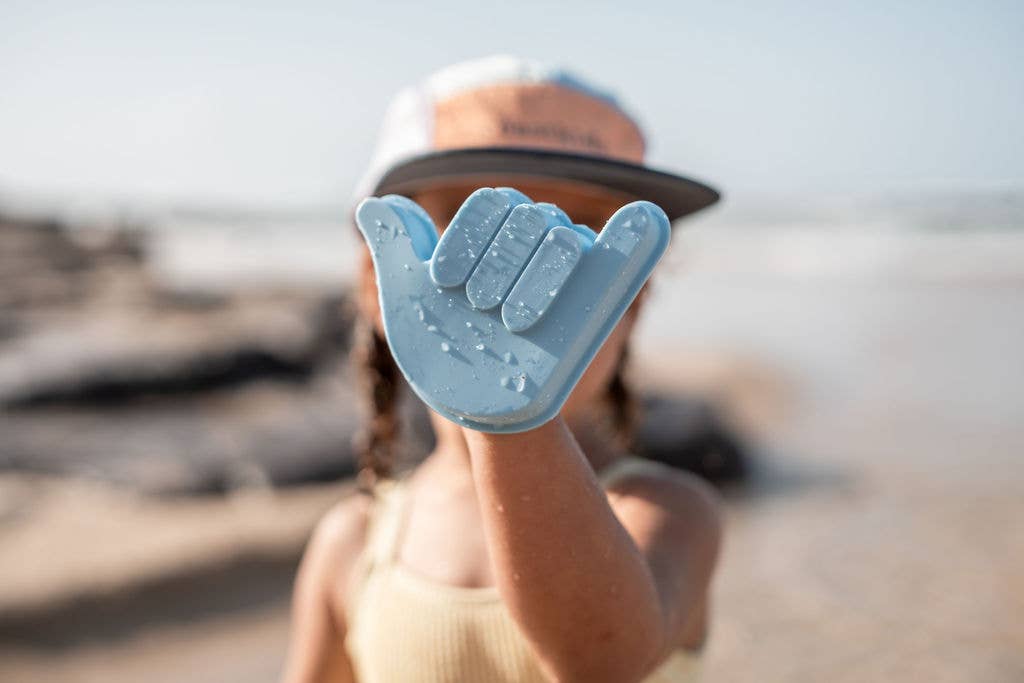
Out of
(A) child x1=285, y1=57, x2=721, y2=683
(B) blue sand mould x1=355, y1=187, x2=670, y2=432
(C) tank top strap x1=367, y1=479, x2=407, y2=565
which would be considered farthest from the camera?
(C) tank top strap x1=367, y1=479, x2=407, y2=565

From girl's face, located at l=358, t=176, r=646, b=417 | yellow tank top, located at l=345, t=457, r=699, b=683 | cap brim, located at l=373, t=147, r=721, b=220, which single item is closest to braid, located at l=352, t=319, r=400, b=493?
yellow tank top, located at l=345, t=457, r=699, b=683

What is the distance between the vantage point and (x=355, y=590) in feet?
5.14

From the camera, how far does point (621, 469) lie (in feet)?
4.84

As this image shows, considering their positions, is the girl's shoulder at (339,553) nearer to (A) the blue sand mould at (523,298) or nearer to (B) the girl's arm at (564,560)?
(B) the girl's arm at (564,560)

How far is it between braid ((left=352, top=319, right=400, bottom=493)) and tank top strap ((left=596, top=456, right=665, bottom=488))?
637 mm

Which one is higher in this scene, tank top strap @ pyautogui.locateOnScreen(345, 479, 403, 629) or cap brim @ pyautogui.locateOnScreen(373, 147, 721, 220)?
cap brim @ pyautogui.locateOnScreen(373, 147, 721, 220)

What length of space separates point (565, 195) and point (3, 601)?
3.30m

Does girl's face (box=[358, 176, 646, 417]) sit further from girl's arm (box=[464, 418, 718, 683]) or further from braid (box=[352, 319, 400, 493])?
braid (box=[352, 319, 400, 493])

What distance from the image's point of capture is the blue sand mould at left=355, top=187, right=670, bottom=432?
834 millimetres

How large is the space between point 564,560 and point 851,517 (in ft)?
12.9

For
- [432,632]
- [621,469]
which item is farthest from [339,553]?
[621,469]

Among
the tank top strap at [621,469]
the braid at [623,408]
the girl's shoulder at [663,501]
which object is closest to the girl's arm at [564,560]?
the girl's shoulder at [663,501]

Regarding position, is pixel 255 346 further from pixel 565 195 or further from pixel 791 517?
pixel 565 195

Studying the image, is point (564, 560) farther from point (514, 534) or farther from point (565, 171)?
point (565, 171)
